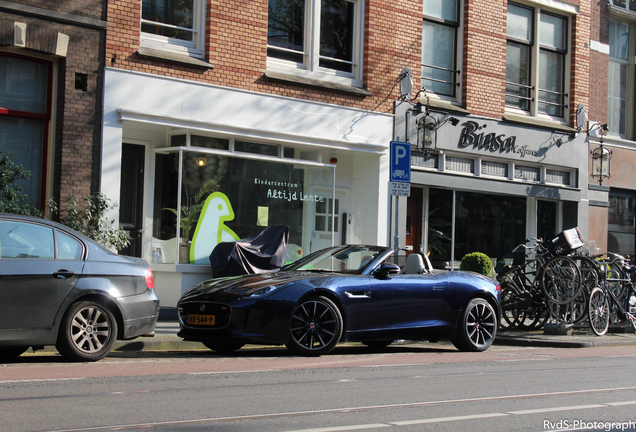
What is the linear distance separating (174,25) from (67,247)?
7502 millimetres

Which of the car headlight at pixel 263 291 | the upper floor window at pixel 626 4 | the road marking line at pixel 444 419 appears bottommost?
the road marking line at pixel 444 419

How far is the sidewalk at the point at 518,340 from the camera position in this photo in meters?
10.4

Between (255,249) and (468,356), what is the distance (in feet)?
19.3

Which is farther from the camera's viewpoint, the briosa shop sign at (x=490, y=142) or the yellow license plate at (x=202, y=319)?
the briosa shop sign at (x=490, y=142)

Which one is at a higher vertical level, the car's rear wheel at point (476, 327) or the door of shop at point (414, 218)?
the door of shop at point (414, 218)

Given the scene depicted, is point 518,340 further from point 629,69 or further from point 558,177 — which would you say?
point 629,69

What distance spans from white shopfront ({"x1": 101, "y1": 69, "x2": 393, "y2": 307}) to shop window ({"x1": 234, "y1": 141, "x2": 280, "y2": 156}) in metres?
0.02

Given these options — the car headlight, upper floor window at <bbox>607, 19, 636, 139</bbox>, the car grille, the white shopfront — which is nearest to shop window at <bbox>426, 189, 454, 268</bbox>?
the white shopfront

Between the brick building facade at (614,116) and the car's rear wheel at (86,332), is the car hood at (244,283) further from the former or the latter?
the brick building facade at (614,116)

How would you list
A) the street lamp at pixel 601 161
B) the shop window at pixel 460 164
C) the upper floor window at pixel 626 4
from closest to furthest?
the shop window at pixel 460 164 < the street lamp at pixel 601 161 < the upper floor window at pixel 626 4

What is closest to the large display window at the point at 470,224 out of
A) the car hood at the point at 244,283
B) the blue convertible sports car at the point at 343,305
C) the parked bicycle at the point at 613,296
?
the parked bicycle at the point at 613,296

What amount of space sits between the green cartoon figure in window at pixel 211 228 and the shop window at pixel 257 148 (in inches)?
39.4

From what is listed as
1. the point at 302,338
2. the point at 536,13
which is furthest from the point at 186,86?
the point at 536,13

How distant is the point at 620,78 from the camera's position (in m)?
22.6
